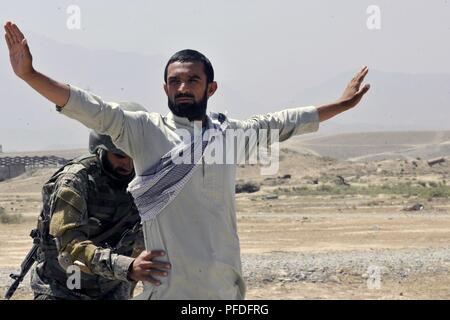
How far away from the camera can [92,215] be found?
430 cm

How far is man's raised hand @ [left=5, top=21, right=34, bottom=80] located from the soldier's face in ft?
4.88

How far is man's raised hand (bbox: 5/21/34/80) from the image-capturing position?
276 centimetres

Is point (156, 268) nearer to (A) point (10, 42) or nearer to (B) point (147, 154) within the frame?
(B) point (147, 154)

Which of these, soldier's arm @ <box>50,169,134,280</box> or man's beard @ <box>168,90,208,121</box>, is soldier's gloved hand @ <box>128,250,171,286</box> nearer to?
soldier's arm @ <box>50,169,134,280</box>

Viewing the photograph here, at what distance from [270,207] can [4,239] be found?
10.3 m

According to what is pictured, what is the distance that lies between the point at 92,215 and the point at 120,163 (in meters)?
0.31

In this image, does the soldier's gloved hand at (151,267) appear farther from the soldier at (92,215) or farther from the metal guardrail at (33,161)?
the metal guardrail at (33,161)

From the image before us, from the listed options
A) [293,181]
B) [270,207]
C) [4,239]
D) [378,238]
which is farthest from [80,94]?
[293,181]

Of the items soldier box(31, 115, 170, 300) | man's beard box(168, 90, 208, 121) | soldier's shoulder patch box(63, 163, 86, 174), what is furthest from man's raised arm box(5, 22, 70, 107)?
soldier's shoulder patch box(63, 163, 86, 174)

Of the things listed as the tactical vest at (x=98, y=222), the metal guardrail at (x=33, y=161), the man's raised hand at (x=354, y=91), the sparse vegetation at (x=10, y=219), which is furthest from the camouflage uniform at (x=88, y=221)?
the metal guardrail at (x=33, y=161)

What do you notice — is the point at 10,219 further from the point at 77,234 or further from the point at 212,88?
the point at 212,88

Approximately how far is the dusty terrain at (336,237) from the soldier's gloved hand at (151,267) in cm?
664

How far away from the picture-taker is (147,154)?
3.08 metres

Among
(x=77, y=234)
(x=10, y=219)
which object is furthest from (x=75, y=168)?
(x=10, y=219)
